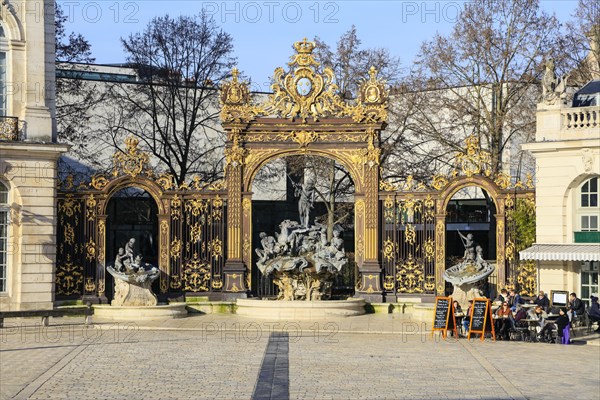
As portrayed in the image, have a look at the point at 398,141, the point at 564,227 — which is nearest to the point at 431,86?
the point at 398,141

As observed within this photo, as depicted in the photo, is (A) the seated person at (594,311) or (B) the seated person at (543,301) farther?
(B) the seated person at (543,301)

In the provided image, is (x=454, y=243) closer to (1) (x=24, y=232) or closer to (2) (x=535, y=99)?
(2) (x=535, y=99)

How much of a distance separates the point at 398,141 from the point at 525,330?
16.0m

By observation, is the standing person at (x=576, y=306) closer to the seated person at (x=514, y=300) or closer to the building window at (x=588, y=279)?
the seated person at (x=514, y=300)

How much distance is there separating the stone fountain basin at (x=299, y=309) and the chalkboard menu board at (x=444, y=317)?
4.36 meters

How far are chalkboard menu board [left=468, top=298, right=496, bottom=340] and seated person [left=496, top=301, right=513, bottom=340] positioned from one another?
41 centimetres

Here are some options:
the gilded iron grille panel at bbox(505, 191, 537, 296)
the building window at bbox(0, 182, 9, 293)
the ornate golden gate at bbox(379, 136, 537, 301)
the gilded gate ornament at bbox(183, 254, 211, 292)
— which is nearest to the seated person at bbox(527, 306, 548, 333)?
the gilded iron grille panel at bbox(505, 191, 537, 296)

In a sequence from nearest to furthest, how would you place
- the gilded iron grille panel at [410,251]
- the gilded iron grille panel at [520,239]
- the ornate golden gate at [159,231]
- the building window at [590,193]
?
the building window at [590,193]
the gilded iron grille panel at [520,239]
the ornate golden gate at [159,231]
the gilded iron grille panel at [410,251]

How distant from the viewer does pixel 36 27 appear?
31.3m

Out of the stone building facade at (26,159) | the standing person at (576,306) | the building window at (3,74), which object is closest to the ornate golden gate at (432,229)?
the standing person at (576,306)

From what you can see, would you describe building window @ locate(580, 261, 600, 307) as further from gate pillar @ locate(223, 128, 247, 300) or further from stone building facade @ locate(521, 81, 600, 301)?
gate pillar @ locate(223, 128, 247, 300)

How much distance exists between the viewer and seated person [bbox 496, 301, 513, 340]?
27531 mm

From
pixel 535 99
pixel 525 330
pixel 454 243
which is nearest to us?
pixel 525 330

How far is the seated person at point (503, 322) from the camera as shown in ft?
90.3
